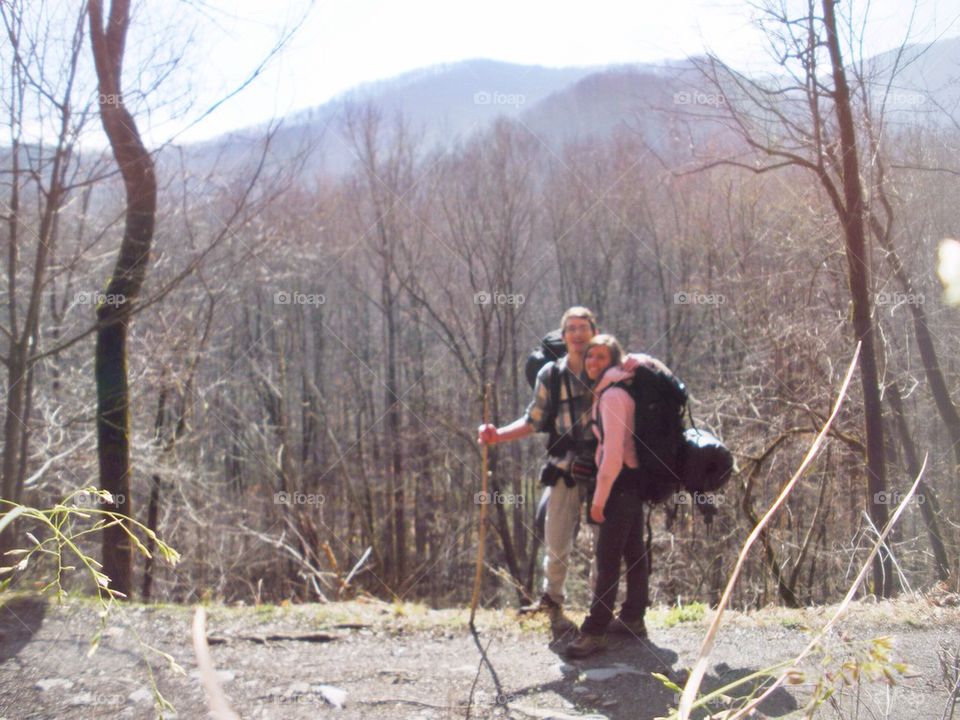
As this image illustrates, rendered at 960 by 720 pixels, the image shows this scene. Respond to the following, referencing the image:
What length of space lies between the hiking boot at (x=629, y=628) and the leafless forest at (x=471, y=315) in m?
0.83

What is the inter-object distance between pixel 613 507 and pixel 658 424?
0.48 meters

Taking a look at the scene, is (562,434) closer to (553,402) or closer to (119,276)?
(553,402)

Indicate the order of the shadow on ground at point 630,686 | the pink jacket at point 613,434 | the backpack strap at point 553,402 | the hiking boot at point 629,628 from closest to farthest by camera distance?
1. the shadow on ground at point 630,686
2. the pink jacket at point 613,434
3. the hiking boot at point 629,628
4. the backpack strap at point 553,402

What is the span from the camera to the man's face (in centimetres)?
478

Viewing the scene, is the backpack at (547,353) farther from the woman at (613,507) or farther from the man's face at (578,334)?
the woman at (613,507)

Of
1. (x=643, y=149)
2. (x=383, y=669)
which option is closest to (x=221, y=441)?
(x=643, y=149)

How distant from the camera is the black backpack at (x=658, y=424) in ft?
14.1

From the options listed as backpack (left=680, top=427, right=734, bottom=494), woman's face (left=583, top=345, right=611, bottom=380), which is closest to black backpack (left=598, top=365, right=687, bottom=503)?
backpack (left=680, top=427, right=734, bottom=494)

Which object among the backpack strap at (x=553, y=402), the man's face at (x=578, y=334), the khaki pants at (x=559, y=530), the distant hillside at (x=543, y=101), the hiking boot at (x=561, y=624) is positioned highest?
the distant hillside at (x=543, y=101)

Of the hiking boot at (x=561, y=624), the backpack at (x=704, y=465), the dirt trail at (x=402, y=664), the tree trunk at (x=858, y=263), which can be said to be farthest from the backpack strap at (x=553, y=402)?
the tree trunk at (x=858, y=263)

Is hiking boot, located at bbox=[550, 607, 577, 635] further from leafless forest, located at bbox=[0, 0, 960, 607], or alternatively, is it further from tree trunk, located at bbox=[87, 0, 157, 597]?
tree trunk, located at bbox=[87, 0, 157, 597]

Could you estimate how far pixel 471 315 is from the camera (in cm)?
1029

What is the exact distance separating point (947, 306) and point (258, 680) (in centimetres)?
357

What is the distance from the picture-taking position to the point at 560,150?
41.8 feet
